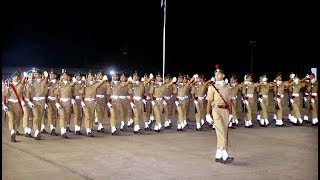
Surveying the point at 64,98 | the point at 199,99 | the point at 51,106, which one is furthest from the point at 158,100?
the point at 51,106

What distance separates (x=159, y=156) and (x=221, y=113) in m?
1.88

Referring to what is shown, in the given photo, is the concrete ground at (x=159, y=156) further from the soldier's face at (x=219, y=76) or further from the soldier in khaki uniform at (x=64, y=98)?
the soldier's face at (x=219, y=76)

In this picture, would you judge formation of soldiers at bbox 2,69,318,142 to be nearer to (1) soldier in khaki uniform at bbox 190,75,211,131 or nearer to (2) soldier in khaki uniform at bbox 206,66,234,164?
(1) soldier in khaki uniform at bbox 190,75,211,131

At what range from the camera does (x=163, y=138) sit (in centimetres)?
1459

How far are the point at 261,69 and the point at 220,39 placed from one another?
5.88 meters

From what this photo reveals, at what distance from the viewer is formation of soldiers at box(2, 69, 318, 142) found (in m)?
14.2

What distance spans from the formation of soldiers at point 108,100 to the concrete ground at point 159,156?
62cm

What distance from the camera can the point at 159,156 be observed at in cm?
1120

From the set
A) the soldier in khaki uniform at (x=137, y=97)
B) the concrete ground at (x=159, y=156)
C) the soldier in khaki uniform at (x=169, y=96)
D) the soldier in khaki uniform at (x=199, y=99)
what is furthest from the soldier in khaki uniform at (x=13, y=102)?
the soldier in khaki uniform at (x=199, y=99)

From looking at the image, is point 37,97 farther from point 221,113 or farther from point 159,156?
point 221,113

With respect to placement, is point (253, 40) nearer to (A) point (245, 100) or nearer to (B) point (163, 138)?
(A) point (245, 100)

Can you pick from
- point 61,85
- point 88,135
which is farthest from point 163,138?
point 61,85

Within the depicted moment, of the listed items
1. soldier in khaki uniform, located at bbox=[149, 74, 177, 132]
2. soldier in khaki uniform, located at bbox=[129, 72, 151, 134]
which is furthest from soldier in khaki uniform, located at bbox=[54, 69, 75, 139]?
→ soldier in khaki uniform, located at bbox=[149, 74, 177, 132]

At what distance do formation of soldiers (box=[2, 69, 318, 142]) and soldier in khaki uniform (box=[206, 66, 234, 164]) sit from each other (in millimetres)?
1714
